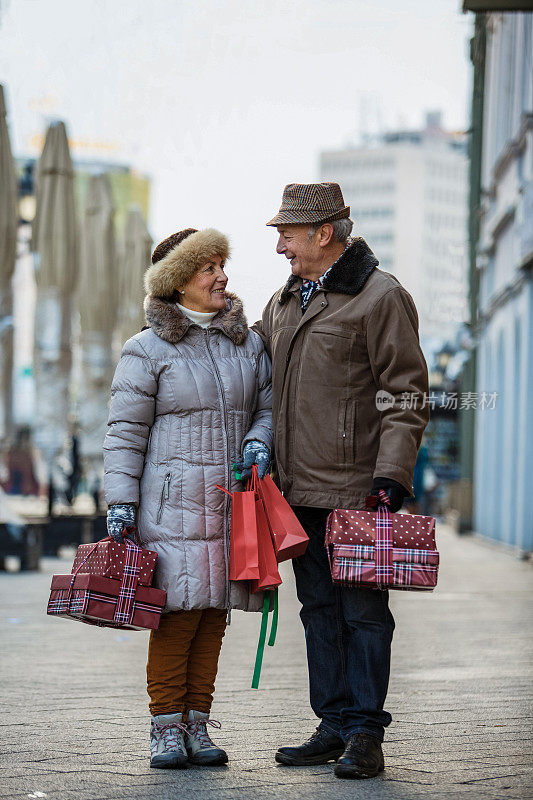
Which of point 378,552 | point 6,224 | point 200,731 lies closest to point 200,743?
point 200,731

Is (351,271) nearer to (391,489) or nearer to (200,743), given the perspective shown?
(391,489)

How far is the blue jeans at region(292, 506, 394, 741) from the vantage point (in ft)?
16.8

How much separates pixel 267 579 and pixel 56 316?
1220 centimetres

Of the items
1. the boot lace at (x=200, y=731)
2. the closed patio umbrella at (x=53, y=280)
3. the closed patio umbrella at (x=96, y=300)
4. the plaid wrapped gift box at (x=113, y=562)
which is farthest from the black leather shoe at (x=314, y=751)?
the closed patio umbrella at (x=96, y=300)

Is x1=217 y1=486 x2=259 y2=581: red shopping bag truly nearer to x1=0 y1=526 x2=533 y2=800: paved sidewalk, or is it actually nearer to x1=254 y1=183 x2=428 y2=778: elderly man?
x1=254 y1=183 x2=428 y2=778: elderly man

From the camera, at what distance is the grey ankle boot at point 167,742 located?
16.5 ft

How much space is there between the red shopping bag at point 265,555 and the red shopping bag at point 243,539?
3 cm

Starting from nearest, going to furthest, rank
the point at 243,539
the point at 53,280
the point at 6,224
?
1. the point at 243,539
2. the point at 6,224
3. the point at 53,280

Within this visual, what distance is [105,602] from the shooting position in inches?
199

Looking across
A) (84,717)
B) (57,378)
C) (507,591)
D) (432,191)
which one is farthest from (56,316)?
(432,191)

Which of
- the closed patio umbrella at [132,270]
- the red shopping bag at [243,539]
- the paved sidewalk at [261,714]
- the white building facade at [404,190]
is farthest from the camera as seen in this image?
the white building facade at [404,190]

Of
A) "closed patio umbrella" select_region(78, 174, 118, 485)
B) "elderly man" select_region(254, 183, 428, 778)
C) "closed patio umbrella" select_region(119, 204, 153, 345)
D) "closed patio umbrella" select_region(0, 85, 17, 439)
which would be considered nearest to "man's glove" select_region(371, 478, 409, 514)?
"elderly man" select_region(254, 183, 428, 778)

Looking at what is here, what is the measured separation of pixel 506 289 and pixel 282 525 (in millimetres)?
16088

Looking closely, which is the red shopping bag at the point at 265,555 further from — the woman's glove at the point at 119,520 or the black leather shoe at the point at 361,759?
the black leather shoe at the point at 361,759
